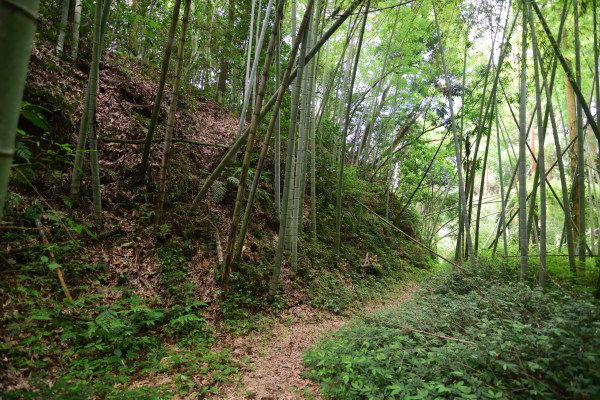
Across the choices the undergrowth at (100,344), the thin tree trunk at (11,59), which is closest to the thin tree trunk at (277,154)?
the undergrowth at (100,344)

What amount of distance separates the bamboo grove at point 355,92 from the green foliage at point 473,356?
4.84ft

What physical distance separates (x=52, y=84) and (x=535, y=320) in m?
5.43

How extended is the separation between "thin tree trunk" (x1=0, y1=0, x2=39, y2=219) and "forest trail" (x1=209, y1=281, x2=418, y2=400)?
201 cm

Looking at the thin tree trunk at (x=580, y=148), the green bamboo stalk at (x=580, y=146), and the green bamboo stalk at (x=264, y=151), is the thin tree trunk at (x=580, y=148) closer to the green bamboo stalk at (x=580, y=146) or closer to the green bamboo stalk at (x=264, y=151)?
the green bamboo stalk at (x=580, y=146)

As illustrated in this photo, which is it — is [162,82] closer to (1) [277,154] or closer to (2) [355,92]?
(1) [277,154]

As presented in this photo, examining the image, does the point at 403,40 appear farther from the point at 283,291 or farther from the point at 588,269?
the point at 283,291

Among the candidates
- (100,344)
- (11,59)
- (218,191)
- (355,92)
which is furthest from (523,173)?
(355,92)

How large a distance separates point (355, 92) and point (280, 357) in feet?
30.9

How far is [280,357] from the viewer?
8.86ft

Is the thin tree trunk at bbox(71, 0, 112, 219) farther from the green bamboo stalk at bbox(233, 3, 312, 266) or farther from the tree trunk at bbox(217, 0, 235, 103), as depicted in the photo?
the tree trunk at bbox(217, 0, 235, 103)

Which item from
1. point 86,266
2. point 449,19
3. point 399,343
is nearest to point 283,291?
point 399,343

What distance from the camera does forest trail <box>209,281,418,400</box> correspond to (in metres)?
2.11

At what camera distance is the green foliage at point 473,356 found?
4.75 ft

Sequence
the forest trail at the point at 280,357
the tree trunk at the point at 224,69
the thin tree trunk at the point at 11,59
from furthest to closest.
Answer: the tree trunk at the point at 224,69
the forest trail at the point at 280,357
the thin tree trunk at the point at 11,59
